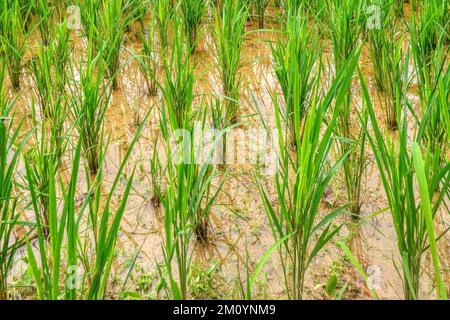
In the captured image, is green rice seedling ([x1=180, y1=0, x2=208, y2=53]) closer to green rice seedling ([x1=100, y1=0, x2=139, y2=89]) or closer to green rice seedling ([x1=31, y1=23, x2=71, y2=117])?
green rice seedling ([x1=100, y1=0, x2=139, y2=89])

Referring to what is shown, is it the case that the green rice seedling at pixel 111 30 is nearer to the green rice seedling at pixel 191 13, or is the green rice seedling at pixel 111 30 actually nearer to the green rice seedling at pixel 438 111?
the green rice seedling at pixel 191 13

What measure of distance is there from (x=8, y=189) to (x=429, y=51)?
6.02 ft

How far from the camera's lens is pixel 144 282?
135 centimetres

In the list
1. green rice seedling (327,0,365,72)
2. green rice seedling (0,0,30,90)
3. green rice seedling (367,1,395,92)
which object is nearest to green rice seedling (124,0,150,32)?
green rice seedling (0,0,30,90)

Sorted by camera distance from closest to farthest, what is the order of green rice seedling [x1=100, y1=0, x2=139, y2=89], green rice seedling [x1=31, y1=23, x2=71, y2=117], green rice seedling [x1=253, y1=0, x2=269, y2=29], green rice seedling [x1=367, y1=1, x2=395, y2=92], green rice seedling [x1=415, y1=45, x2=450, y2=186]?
1. green rice seedling [x1=415, y1=45, x2=450, y2=186]
2. green rice seedling [x1=31, y1=23, x2=71, y2=117]
3. green rice seedling [x1=367, y1=1, x2=395, y2=92]
4. green rice seedling [x1=100, y1=0, x2=139, y2=89]
5. green rice seedling [x1=253, y1=0, x2=269, y2=29]

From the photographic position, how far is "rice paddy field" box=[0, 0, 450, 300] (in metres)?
1.17

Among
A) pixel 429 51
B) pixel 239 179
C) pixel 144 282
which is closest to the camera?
pixel 144 282

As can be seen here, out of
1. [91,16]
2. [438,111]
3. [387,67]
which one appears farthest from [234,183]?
[91,16]

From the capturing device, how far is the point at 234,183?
174 cm

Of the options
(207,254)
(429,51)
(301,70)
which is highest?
(429,51)

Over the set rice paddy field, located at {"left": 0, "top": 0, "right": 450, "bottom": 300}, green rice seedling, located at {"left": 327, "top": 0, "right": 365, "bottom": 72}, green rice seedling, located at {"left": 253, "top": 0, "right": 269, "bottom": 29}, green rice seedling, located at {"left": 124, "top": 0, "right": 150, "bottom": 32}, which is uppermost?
green rice seedling, located at {"left": 253, "top": 0, "right": 269, "bottom": 29}

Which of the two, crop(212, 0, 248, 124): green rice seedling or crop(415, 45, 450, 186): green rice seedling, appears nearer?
crop(415, 45, 450, 186): green rice seedling
